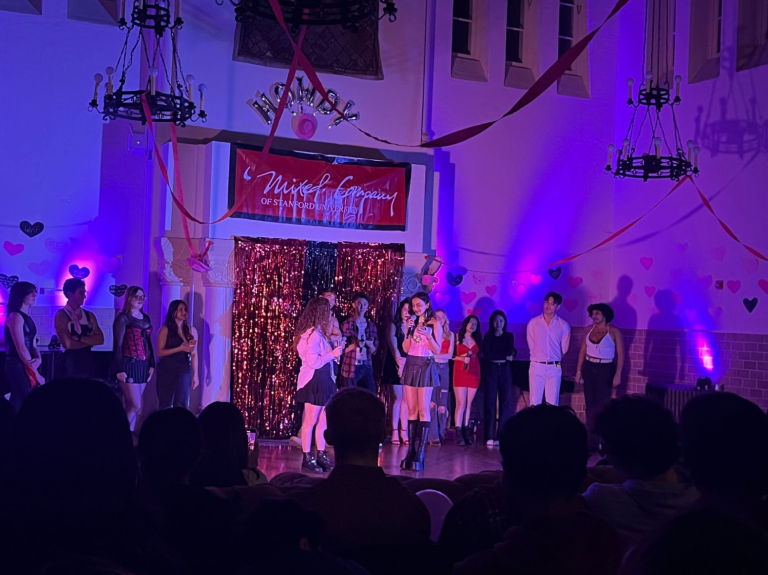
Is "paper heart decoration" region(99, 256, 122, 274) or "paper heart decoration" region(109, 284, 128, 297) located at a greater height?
"paper heart decoration" region(99, 256, 122, 274)

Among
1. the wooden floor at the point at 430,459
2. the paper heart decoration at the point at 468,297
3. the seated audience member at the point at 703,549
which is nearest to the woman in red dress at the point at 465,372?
the wooden floor at the point at 430,459

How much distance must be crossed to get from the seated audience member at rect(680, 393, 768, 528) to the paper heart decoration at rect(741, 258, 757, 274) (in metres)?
8.34

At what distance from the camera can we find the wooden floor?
27.4 feet

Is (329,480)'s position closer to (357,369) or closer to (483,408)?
(357,369)

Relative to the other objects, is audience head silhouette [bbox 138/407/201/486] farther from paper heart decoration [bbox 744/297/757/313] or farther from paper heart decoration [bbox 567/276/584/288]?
paper heart decoration [bbox 567/276/584/288]

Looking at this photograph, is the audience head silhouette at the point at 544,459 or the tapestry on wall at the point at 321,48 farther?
the tapestry on wall at the point at 321,48

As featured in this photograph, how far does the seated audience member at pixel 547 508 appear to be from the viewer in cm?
196

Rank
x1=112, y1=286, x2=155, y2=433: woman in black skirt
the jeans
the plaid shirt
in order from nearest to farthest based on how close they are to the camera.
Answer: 1. x1=112, y1=286, x2=155, y2=433: woman in black skirt
2. the plaid shirt
3. the jeans

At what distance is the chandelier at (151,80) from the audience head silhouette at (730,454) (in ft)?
16.3

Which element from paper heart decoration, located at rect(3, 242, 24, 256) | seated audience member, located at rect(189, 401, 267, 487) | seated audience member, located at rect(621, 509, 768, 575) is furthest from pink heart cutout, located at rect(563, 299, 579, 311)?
seated audience member, located at rect(621, 509, 768, 575)

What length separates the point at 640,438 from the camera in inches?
Result: 111

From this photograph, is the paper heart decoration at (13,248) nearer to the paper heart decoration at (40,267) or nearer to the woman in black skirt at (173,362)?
the paper heart decoration at (40,267)

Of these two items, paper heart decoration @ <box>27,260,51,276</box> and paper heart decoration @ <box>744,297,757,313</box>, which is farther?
paper heart decoration @ <box>744,297,757,313</box>

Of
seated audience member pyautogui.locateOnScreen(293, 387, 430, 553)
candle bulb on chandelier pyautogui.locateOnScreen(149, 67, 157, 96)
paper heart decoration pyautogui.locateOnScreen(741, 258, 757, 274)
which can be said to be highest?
candle bulb on chandelier pyautogui.locateOnScreen(149, 67, 157, 96)
